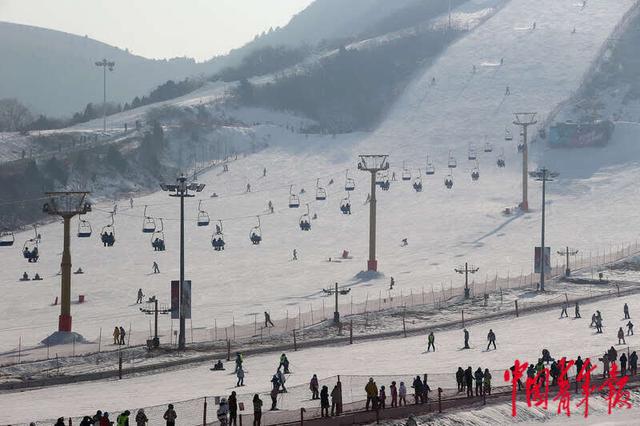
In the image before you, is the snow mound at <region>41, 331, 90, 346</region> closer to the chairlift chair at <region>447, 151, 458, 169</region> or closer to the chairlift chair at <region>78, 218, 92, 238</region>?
the chairlift chair at <region>78, 218, 92, 238</region>

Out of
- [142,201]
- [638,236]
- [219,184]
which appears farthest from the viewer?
[219,184]

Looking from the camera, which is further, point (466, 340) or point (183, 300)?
point (183, 300)

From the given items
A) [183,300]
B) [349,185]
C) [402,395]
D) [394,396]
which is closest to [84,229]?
[349,185]

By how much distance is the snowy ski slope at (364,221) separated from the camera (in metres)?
61.6

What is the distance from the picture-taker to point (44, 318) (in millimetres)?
54188

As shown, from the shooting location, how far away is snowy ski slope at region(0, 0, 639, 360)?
61.6 metres

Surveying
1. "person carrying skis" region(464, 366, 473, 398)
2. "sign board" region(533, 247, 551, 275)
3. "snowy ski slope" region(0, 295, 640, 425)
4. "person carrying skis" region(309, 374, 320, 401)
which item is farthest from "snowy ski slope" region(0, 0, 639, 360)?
"person carrying skis" region(464, 366, 473, 398)

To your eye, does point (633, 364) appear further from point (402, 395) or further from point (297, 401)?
point (297, 401)

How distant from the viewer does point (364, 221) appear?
88.5m

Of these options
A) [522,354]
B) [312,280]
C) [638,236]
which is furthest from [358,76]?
[522,354]

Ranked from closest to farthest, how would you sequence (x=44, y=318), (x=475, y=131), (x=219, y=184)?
(x=44, y=318) → (x=219, y=184) → (x=475, y=131)

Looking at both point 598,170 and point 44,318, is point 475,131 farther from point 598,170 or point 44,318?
point 44,318

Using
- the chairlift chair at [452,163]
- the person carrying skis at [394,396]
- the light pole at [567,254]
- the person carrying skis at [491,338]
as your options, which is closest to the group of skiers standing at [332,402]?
the person carrying skis at [394,396]

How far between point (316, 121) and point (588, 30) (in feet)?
117
